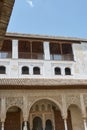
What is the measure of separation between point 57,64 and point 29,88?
513cm

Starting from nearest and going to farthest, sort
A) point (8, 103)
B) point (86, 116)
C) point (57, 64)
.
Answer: point (8, 103)
point (86, 116)
point (57, 64)

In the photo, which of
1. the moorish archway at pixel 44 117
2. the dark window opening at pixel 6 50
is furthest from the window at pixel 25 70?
the moorish archway at pixel 44 117

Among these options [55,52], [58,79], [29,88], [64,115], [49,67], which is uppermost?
[55,52]

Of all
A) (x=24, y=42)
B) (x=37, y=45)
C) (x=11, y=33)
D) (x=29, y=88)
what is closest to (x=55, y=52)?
(x=37, y=45)

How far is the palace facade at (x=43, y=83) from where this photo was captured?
1493 cm

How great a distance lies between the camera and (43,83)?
15781 millimetres

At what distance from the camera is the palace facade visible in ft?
49.0

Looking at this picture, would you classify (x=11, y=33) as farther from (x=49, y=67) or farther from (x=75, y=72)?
(x=75, y=72)

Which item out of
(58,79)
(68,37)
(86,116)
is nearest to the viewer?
(86,116)

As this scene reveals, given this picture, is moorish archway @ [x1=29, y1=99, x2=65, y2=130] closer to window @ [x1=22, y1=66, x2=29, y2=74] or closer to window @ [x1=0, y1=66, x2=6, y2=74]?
window @ [x1=22, y1=66, x2=29, y2=74]

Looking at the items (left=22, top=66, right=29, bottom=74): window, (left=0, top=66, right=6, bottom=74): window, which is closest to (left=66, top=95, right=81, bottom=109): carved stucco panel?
(left=22, top=66, right=29, bottom=74): window

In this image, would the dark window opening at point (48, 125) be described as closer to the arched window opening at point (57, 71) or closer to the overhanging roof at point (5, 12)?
the arched window opening at point (57, 71)

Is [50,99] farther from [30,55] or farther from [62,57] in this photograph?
[62,57]

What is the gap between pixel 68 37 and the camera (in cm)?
2064
